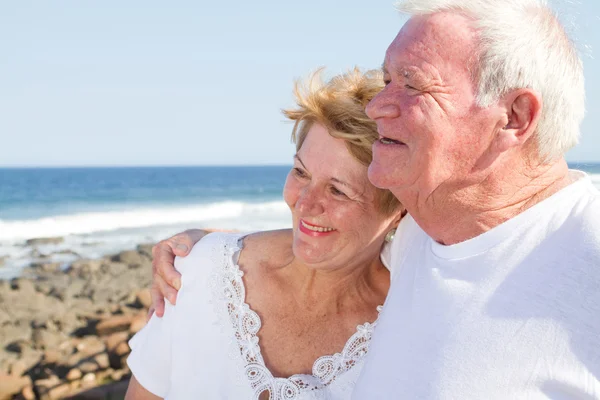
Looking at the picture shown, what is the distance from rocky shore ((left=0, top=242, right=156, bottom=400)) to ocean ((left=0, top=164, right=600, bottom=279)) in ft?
5.72

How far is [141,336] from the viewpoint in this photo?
3277 millimetres

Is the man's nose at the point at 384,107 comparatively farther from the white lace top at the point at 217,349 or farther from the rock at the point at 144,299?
the rock at the point at 144,299

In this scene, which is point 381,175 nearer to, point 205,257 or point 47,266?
point 205,257

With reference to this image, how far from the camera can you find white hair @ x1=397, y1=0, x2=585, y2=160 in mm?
2164

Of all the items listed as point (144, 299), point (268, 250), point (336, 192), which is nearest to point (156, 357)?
point (268, 250)

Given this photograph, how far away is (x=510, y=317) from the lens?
2.01m

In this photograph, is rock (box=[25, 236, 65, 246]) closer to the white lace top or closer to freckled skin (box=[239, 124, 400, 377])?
the white lace top

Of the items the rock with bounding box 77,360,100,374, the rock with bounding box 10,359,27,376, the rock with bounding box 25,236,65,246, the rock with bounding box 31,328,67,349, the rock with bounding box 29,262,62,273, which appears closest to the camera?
the rock with bounding box 77,360,100,374

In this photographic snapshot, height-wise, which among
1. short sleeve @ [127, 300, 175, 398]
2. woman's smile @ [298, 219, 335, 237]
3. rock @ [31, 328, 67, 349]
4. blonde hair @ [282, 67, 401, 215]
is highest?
blonde hair @ [282, 67, 401, 215]

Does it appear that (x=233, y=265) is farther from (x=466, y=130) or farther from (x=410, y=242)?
(x=466, y=130)

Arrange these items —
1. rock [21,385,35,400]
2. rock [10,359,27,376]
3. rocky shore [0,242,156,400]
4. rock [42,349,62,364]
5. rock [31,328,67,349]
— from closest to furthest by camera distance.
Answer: rock [21,385,35,400] < rocky shore [0,242,156,400] < rock [10,359,27,376] < rock [42,349,62,364] < rock [31,328,67,349]

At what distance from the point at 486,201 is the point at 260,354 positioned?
51.1 inches

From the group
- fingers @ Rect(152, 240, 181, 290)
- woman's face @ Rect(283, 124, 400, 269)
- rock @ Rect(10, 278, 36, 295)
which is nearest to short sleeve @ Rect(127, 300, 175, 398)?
fingers @ Rect(152, 240, 181, 290)

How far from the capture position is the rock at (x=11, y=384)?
6273mm
